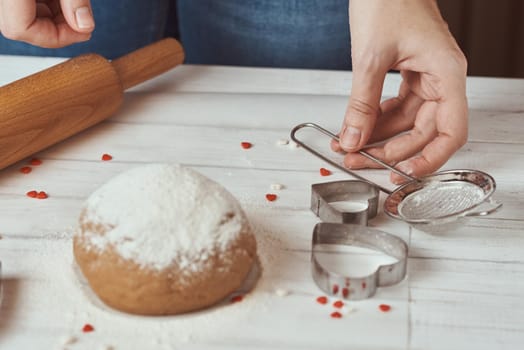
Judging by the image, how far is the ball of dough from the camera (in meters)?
0.97

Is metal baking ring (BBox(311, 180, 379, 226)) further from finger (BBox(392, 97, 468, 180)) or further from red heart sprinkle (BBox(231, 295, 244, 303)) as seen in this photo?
red heart sprinkle (BBox(231, 295, 244, 303))

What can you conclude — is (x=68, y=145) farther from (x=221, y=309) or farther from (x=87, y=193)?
(x=221, y=309)

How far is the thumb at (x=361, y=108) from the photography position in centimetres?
126

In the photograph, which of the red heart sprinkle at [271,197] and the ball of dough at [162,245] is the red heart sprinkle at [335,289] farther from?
the red heart sprinkle at [271,197]

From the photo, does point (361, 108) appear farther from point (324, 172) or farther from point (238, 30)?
point (238, 30)

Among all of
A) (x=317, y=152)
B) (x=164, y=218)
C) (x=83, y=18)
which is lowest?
(x=317, y=152)

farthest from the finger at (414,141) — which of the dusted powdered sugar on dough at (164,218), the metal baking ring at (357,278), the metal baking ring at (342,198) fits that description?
the dusted powdered sugar on dough at (164,218)

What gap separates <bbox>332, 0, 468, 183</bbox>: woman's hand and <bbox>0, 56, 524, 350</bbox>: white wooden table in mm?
61

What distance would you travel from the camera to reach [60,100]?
1.33 meters

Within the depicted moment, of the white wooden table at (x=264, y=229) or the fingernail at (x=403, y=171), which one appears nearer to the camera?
the white wooden table at (x=264, y=229)

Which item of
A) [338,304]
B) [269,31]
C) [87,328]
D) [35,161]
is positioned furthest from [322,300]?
[269,31]

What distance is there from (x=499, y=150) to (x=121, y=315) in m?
0.71

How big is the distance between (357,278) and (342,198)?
251 mm

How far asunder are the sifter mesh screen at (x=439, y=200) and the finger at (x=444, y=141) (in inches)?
2.6
